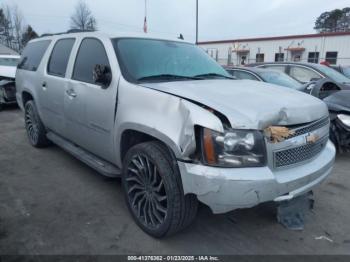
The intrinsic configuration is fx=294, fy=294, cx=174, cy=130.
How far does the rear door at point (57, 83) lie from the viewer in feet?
12.7

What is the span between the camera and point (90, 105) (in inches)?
126

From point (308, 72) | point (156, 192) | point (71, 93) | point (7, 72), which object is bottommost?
point (156, 192)

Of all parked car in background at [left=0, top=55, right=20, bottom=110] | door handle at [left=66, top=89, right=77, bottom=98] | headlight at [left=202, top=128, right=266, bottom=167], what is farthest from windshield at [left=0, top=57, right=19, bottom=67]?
headlight at [left=202, top=128, right=266, bottom=167]

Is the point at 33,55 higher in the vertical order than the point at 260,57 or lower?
higher

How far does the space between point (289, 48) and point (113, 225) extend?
3345 centimetres

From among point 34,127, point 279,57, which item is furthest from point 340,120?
point 279,57

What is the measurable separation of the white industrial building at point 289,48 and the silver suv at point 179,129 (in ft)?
83.0

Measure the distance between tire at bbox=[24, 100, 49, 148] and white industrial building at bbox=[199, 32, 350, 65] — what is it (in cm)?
2422

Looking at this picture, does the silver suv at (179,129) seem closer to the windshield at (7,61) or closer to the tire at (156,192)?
the tire at (156,192)

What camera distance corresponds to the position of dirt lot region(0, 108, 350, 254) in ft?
8.45

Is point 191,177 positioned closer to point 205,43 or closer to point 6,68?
point 6,68

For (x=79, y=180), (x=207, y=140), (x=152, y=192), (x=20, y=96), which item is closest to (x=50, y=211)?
(x=79, y=180)

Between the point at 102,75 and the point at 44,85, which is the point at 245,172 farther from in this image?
the point at 44,85

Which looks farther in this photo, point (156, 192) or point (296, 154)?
point (156, 192)
